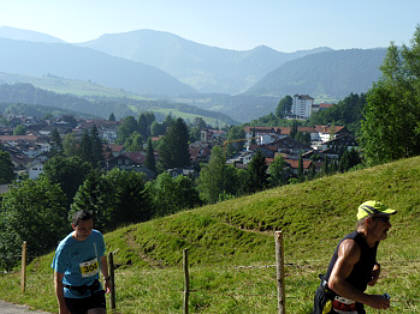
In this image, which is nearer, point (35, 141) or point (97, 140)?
point (97, 140)

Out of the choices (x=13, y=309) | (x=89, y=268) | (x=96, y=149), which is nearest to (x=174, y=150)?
(x=96, y=149)

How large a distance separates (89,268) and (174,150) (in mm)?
124809

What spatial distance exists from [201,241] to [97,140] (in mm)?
113324

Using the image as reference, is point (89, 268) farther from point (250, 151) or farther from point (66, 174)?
point (250, 151)

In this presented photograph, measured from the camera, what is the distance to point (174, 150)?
5133 inches

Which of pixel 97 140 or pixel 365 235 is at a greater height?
pixel 365 235

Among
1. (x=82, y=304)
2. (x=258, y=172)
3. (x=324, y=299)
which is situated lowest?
(x=258, y=172)

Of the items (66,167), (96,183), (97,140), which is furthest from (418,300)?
(97,140)

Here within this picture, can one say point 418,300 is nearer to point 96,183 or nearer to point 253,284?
point 253,284

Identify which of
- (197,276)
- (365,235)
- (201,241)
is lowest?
(201,241)

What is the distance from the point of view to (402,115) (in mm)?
36531

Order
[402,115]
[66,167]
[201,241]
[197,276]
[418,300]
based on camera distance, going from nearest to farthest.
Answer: [418,300]
[197,276]
[201,241]
[402,115]
[66,167]

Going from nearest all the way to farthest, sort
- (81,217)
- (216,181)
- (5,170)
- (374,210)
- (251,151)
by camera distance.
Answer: (374,210), (81,217), (216,181), (5,170), (251,151)

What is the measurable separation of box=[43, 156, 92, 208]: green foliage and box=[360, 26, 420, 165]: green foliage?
6271cm
